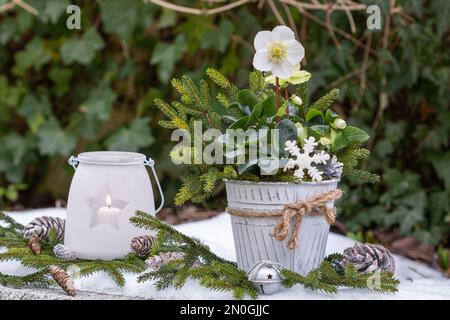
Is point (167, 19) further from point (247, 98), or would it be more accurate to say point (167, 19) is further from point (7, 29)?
point (247, 98)

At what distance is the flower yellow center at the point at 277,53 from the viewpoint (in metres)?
0.78

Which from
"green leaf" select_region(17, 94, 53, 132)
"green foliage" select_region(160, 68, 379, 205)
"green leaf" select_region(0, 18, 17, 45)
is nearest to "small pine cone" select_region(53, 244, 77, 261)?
"green foliage" select_region(160, 68, 379, 205)

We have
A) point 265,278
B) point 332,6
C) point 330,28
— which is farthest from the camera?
point 330,28

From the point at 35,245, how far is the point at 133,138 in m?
0.99

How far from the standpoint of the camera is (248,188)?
79 cm

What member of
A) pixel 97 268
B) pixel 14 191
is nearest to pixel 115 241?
pixel 97 268

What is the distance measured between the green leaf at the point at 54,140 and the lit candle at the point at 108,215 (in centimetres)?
110

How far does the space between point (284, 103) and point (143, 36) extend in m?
1.24

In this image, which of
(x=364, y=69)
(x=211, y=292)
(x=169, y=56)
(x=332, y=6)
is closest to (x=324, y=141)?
(x=211, y=292)

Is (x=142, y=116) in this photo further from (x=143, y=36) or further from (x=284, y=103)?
(x=284, y=103)

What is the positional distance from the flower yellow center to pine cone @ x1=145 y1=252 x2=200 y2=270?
273 millimetres

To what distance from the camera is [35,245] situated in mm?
903

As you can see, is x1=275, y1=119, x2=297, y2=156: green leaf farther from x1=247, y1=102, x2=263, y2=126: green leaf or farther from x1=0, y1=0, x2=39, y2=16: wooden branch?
x1=0, y1=0, x2=39, y2=16: wooden branch

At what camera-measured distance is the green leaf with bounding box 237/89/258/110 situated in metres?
0.82
